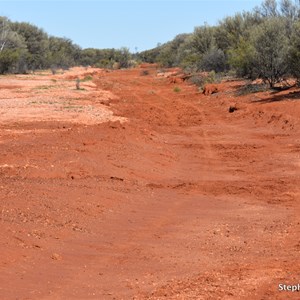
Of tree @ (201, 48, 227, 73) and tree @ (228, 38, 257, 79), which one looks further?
tree @ (201, 48, 227, 73)

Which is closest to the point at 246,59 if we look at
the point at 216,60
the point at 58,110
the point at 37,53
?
the point at 58,110

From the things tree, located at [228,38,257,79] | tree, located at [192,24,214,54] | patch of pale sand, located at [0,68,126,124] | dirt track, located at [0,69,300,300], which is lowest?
dirt track, located at [0,69,300,300]

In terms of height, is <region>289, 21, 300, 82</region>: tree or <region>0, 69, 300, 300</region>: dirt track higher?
<region>289, 21, 300, 82</region>: tree

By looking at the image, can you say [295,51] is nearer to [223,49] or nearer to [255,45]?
[255,45]

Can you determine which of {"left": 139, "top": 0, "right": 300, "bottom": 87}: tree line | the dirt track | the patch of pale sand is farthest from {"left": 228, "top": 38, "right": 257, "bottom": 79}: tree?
the dirt track

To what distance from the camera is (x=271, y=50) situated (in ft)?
104

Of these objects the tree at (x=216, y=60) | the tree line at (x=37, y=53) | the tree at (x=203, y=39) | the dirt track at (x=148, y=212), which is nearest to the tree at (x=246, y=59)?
the tree at (x=216, y=60)

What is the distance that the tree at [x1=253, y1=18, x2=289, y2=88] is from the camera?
3131cm

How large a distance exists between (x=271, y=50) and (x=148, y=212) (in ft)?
78.0

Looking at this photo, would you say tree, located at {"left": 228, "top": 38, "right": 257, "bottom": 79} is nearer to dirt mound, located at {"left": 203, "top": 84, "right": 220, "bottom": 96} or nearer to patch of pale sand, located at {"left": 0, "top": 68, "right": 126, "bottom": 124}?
dirt mound, located at {"left": 203, "top": 84, "right": 220, "bottom": 96}

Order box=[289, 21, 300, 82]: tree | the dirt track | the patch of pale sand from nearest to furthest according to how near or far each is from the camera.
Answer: the dirt track < the patch of pale sand < box=[289, 21, 300, 82]: tree

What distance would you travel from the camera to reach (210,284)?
599 cm

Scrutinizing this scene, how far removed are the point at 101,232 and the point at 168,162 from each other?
6.12 meters

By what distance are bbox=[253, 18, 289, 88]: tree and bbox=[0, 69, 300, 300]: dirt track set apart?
1203cm
